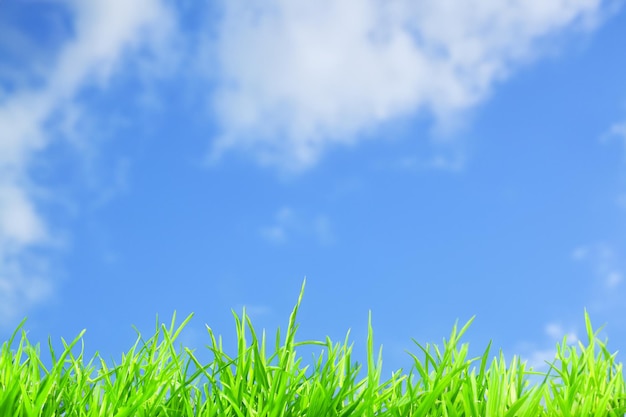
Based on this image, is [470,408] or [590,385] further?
[590,385]

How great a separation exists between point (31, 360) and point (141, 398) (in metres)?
0.61

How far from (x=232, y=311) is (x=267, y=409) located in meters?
0.45

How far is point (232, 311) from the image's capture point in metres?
2.43

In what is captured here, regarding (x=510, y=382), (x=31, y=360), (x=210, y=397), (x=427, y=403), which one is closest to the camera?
(x=427, y=403)

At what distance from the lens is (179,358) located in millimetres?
2604

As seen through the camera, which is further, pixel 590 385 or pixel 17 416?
pixel 590 385

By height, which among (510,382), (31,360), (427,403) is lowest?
(427,403)

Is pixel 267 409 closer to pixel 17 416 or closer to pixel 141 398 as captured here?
pixel 141 398

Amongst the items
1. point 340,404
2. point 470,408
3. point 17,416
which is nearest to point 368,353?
point 340,404

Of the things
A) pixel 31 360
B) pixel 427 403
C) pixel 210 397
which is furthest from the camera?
pixel 31 360

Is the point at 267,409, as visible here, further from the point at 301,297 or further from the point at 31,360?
the point at 31,360

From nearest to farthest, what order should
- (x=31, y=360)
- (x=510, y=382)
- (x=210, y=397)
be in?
1. (x=210, y=397)
2. (x=510, y=382)
3. (x=31, y=360)

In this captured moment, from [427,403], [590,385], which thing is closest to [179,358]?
[427,403]

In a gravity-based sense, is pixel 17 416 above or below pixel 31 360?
below
